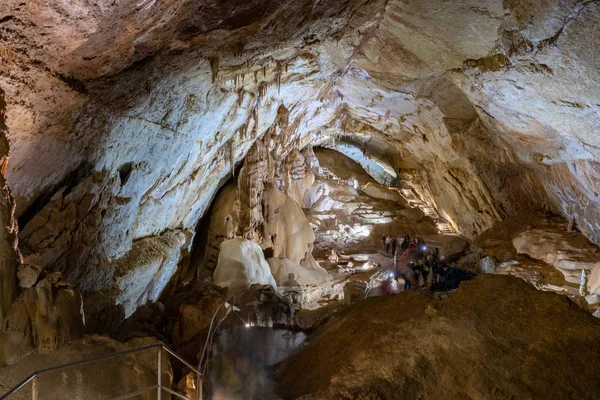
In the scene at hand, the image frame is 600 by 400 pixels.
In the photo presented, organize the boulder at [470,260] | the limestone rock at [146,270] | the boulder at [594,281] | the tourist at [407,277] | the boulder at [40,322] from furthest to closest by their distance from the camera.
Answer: the boulder at [470,260] < the tourist at [407,277] < the boulder at [594,281] < the limestone rock at [146,270] < the boulder at [40,322]

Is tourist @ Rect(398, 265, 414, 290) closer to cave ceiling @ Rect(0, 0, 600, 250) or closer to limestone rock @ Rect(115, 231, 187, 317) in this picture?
cave ceiling @ Rect(0, 0, 600, 250)

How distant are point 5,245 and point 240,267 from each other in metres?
8.71

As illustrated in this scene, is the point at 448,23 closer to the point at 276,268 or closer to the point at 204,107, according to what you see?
the point at 204,107

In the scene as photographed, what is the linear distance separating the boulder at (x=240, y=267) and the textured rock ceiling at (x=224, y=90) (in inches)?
76.9

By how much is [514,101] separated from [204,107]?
7.44 meters

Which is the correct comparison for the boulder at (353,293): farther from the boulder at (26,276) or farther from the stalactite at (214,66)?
the boulder at (26,276)

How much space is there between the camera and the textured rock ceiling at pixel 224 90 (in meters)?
5.27

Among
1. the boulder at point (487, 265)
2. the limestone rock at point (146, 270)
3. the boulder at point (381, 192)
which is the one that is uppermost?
the boulder at point (381, 192)

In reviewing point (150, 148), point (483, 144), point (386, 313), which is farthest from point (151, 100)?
point (483, 144)

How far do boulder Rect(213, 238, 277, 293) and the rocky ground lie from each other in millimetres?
6772

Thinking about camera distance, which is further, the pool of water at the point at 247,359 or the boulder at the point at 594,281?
the boulder at the point at 594,281

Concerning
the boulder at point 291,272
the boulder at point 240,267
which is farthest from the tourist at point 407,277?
the boulder at point 240,267

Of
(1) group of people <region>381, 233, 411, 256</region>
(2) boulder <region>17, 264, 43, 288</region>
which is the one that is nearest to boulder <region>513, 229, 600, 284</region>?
(1) group of people <region>381, 233, 411, 256</region>

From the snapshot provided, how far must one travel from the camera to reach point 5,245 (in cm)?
457
